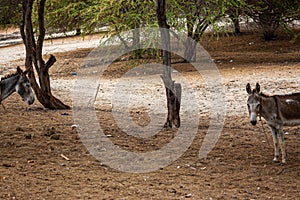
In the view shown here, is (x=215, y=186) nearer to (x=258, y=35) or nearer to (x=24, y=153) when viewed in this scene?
(x=24, y=153)

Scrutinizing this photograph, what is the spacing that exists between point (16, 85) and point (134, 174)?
3.70 meters

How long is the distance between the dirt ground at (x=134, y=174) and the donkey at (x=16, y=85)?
2.02 feet

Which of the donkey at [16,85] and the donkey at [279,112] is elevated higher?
the donkey at [16,85]

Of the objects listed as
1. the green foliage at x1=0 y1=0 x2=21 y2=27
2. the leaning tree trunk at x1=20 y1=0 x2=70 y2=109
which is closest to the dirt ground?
the leaning tree trunk at x1=20 y1=0 x2=70 y2=109

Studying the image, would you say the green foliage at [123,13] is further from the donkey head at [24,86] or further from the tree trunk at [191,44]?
the donkey head at [24,86]

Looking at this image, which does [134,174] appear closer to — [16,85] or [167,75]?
[167,75]

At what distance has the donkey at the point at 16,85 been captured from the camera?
9.83 m

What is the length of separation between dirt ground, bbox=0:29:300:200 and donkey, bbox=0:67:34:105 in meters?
0.62

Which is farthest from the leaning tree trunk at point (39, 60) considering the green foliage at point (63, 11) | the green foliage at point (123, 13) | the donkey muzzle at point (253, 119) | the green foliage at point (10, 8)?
the green foliage at point (63, 11)

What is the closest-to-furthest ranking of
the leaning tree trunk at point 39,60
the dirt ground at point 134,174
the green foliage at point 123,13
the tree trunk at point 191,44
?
the dirt ground at point 134,174
the leaning tree trunk at point 39,60
the green foliage at point 123,13
the tree trunk at point 191,44

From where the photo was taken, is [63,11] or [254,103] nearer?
[254,103]

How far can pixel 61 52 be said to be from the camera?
1062 inches

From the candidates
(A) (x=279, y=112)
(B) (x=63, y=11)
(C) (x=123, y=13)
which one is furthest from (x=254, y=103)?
(B) (x=63, y=11)

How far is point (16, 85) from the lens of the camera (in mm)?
10000
